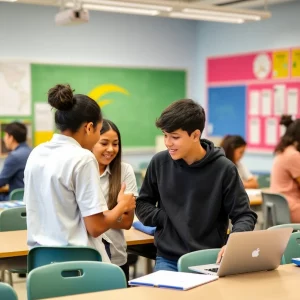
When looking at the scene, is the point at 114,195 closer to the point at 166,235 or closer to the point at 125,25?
the point at 166,235

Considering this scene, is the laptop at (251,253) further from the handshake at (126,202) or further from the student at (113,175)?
the student at (113,175)

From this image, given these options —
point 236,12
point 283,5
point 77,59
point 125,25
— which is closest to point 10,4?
point 77,59

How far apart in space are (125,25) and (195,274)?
6.08m

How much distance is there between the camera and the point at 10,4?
716 centimetres

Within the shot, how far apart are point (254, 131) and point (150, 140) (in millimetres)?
1531

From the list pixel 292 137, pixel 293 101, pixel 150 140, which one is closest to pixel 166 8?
pixel 292 137

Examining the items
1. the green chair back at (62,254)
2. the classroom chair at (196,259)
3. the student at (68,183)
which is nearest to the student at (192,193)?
the classroom chair at (196,259)

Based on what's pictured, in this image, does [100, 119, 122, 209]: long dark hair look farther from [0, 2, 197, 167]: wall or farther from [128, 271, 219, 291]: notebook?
[0, 2, 197, 167]: wall

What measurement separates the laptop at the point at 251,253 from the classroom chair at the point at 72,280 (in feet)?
1.19

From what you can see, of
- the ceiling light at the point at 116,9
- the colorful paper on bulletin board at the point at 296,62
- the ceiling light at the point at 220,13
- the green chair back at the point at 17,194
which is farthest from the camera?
Answer: the colorful paper on bulletin board at the point at 296,62

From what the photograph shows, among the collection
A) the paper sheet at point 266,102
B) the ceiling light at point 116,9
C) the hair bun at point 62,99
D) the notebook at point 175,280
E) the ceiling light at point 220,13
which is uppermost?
the ceiling light at point 220,13

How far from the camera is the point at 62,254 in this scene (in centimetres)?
255

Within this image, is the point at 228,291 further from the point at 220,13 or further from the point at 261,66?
the point at 261,66

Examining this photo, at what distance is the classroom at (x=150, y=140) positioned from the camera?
2.44 metres
